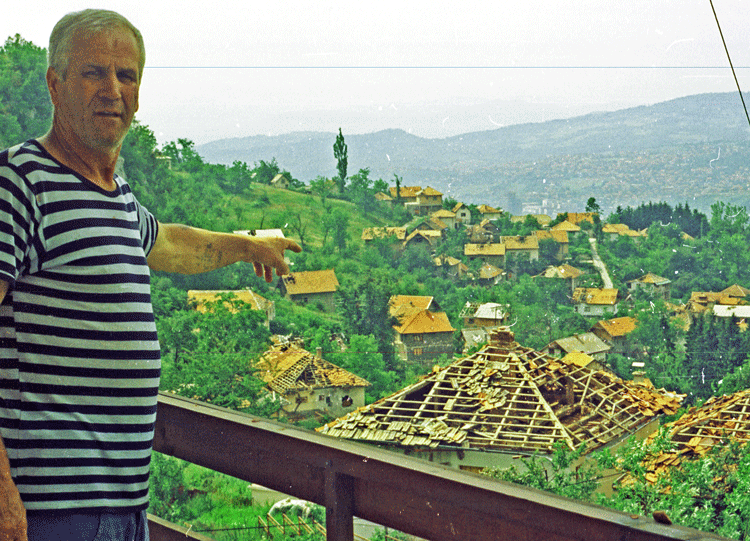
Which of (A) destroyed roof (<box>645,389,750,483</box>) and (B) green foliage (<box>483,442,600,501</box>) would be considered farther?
(A) destroyed roof (<box>645,389,750,483</box>)

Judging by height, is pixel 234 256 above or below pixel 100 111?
below

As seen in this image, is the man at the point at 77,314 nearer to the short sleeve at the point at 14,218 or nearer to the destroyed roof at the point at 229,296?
the short sleeve at the point at 14,218

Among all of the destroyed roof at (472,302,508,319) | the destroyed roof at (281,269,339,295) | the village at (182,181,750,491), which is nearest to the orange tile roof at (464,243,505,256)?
the village at (182,181,750,491)

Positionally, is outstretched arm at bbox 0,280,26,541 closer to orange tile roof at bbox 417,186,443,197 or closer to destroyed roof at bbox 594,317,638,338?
destroyed roof at bbox 594,317,638,338

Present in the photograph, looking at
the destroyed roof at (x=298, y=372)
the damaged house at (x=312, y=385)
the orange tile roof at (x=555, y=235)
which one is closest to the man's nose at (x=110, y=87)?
the damaged house at (x=312, y=385)

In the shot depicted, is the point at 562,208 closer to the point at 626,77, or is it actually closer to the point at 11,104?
the point at 626,77

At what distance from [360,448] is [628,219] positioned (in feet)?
46.5

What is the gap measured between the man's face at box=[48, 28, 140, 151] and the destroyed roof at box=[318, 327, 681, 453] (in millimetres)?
6632

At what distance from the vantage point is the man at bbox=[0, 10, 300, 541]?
486 mm

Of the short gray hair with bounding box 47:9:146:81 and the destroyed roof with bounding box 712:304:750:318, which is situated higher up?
the short gray hair with bounding box 47:9:146:81

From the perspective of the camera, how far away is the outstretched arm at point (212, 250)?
73 centimetres

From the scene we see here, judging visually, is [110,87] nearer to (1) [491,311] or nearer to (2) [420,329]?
(1) [491,311]

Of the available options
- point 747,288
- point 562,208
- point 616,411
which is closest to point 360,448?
point 616,411

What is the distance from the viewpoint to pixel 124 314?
535 mm
